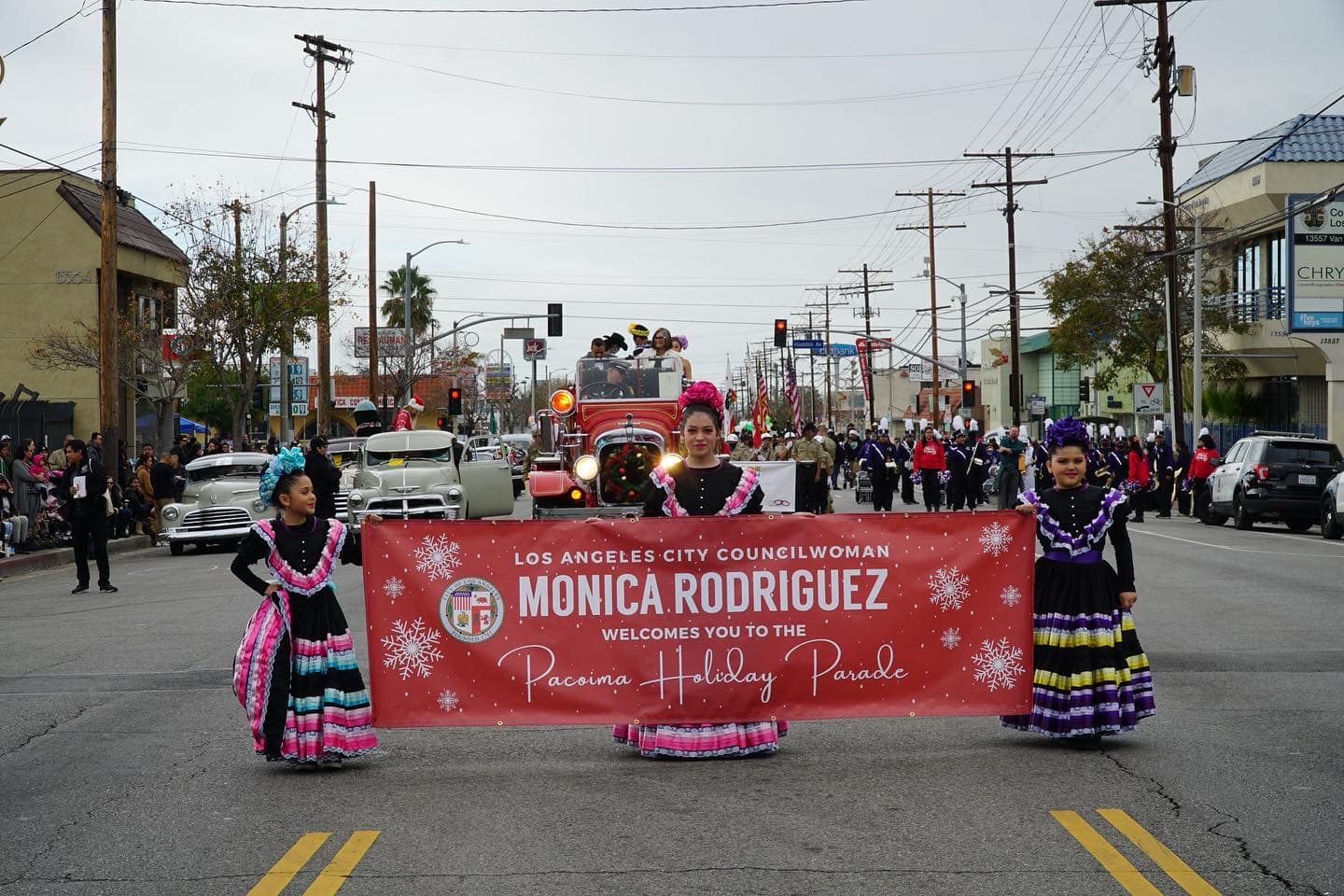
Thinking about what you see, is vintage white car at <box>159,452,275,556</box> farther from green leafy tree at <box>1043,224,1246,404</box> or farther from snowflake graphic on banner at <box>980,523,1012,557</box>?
green leafy tree at <box>1043,224,1246,404</box>

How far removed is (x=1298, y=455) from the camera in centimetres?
2767

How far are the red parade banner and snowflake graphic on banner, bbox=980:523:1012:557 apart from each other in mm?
96

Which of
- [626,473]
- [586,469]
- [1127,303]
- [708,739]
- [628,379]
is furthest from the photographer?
[1127,303]

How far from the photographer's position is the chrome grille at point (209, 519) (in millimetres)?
25609

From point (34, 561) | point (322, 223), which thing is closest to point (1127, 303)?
Answer: point (322, 223)

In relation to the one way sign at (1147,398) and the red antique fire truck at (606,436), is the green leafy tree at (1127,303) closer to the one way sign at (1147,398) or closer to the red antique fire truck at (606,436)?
the one way sign at (1147,398)

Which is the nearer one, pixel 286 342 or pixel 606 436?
pixel 606 436

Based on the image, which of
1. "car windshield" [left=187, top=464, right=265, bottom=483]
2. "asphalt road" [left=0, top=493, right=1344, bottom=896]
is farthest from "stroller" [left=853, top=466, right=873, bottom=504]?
"asphalt road" [left=0, top=493, right=1344, bottom=896]

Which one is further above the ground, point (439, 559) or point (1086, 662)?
point (439, 559)

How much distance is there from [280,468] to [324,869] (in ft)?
9.11

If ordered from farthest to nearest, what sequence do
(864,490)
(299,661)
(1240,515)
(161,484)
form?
(864,490) → (161,484) → (1240,515) → (299,661)

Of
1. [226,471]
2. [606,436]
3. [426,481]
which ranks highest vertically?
[606,436]

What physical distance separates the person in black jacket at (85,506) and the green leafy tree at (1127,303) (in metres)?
37.1

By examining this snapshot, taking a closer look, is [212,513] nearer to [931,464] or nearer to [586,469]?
[586,469]
